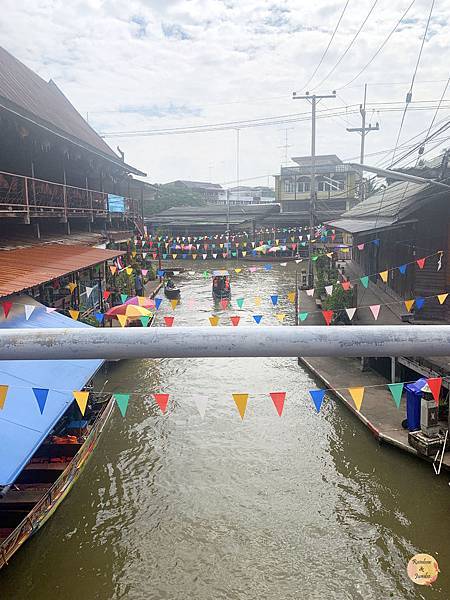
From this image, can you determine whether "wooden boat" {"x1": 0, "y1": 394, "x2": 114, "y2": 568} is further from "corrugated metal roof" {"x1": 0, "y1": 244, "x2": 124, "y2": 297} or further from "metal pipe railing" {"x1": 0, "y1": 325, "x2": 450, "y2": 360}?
"metal pipe railing" {"x1": 0, "y1": 325, "x2": 450, "y2": 360}

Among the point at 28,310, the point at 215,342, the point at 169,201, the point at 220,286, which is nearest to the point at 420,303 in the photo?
the point at 28,310

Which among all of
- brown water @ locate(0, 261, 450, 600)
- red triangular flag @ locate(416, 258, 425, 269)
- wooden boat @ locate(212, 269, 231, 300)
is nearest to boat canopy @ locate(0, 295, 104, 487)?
brown water @ locate(0, 261, 450, 600)

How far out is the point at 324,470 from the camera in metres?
12.5

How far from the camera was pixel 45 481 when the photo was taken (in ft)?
34.3

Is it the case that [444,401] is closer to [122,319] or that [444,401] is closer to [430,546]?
[430,546]

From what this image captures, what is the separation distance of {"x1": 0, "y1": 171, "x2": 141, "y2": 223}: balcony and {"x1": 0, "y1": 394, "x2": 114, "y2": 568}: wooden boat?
6.72 metres

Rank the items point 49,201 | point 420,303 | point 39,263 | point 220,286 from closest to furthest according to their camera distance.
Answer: point 39,263 < point 420,303 < point 49,201 < point 220,286

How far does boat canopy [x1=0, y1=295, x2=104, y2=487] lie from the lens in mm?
8102

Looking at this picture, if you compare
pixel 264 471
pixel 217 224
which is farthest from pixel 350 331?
pixel 217 224

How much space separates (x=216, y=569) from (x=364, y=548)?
2.92 meters

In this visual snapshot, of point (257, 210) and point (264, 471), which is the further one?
point (257, 210)

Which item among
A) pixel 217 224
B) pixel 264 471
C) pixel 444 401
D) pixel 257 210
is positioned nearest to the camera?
pixel 264 471

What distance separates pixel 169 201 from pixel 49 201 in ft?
199

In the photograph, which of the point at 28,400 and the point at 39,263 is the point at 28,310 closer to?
the point at 39,263
